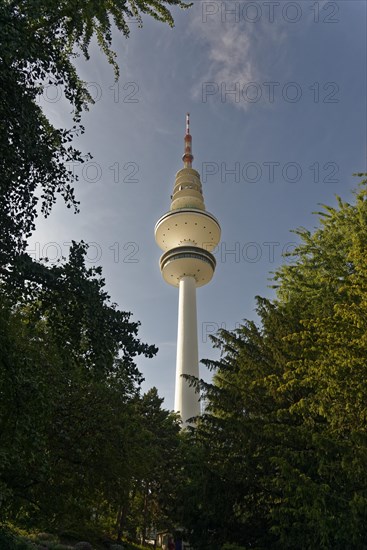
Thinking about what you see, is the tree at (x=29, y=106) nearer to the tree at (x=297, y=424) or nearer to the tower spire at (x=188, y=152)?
the tree at (x=297, y=424)

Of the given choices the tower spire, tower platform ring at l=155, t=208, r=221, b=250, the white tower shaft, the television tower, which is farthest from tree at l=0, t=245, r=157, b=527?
the tower spire

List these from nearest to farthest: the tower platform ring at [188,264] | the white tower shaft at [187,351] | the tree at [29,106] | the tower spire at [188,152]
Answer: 1. the tree at [29,106]
2. the white tower shaft at [187,351]
3. the tower platform ring at [188,264]
4. the tower spire at [188,152]

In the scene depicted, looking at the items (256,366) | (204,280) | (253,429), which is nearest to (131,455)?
(253,429)

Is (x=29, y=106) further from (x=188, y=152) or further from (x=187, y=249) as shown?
(x=188, y=152)

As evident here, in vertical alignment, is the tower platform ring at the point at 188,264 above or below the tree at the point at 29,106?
above

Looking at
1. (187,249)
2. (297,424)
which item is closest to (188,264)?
(187,249)

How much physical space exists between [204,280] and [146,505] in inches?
1790

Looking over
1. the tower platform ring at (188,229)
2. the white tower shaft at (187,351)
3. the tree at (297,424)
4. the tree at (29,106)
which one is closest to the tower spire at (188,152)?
the tower platform ring at (188,229)

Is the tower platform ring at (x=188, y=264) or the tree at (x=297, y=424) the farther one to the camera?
the tower platform ring at (x=188, y=264)

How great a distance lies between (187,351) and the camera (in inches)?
2375

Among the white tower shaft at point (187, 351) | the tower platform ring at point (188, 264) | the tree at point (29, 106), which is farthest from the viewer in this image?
the tower platform ring at point (188, 264)

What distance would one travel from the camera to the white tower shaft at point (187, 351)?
54.7 meters

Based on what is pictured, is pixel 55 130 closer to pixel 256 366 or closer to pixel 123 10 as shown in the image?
pixel 123 10

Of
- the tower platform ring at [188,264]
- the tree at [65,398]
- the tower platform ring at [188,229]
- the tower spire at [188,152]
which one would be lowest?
the tree at [65,398]
